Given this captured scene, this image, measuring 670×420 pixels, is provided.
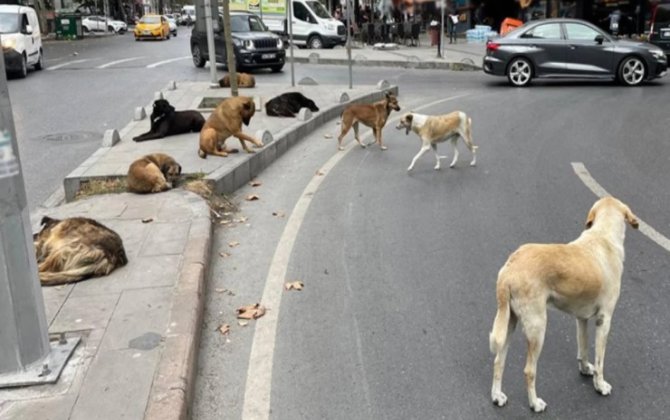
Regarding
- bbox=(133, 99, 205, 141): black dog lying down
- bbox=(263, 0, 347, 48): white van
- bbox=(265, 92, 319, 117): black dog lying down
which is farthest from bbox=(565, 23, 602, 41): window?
bbox=(263, 0, 347, 48): white van

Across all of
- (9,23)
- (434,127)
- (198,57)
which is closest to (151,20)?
(198,57)

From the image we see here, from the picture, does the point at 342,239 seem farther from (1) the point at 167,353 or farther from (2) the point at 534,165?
(2) the point at 534,165

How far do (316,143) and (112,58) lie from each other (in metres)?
20.1

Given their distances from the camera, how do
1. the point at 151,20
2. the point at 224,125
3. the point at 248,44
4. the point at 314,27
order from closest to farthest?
the point at 224,125 < the point at 248,44 < the point at 314,27 < the point at 151,20

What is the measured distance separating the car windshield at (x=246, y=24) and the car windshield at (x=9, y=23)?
667 centimetres

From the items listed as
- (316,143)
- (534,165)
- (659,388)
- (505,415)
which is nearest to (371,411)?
(505,415)

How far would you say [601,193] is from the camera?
7305 millimetres

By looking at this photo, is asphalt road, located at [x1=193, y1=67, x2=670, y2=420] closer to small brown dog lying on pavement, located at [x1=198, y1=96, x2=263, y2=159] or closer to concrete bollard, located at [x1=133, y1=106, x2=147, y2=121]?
small brown dog lying on pavement, located at [x1=198, y1=96, x2=263, y2=159]

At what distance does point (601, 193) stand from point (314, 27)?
24.6 metres

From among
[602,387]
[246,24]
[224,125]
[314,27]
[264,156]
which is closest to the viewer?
[602,387]

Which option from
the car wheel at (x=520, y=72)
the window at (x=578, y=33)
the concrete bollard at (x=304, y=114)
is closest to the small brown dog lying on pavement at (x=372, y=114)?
the concrete bollard at (x=304, y=114)

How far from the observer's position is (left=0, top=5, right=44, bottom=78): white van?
19625mm

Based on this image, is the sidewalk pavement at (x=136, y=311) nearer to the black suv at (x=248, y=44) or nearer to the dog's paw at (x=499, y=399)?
the dog's paw at (x=499, y=399)

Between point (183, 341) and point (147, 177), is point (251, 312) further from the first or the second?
point (147, 177)
